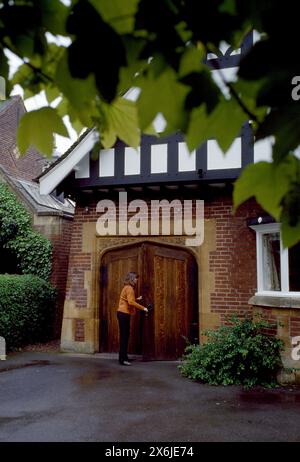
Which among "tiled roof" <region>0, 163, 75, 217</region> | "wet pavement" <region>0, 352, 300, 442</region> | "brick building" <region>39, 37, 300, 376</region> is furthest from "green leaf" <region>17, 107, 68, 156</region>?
"tiled roof" <region>0, 163, 75, 217</region>

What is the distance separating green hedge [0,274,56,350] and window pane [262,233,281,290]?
17.6 ft

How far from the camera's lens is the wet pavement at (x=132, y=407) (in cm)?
486

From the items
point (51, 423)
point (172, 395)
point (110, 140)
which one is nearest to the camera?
point (110, 140)

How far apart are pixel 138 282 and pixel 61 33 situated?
8.45 m

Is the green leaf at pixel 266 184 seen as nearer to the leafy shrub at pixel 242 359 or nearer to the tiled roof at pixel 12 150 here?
the leafy shrub at pixel 242 359

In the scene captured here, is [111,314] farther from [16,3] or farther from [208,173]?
[16,3]

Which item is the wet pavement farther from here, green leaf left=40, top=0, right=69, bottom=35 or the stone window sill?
green leaf left=40, top=0, right=69, bottom=35

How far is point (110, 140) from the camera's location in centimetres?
157

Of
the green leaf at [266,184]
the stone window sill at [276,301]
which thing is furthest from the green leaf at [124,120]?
the stone window sill at [276,301]

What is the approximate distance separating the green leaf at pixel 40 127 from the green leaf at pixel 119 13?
32cm

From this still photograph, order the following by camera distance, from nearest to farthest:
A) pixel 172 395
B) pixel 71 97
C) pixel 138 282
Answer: pixel 71 97 < pixel 172 395 < pixel 138 282

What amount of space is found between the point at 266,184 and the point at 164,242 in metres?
8.21

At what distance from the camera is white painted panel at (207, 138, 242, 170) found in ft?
28.0

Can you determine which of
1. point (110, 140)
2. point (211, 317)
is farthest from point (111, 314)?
point (110, 140)
